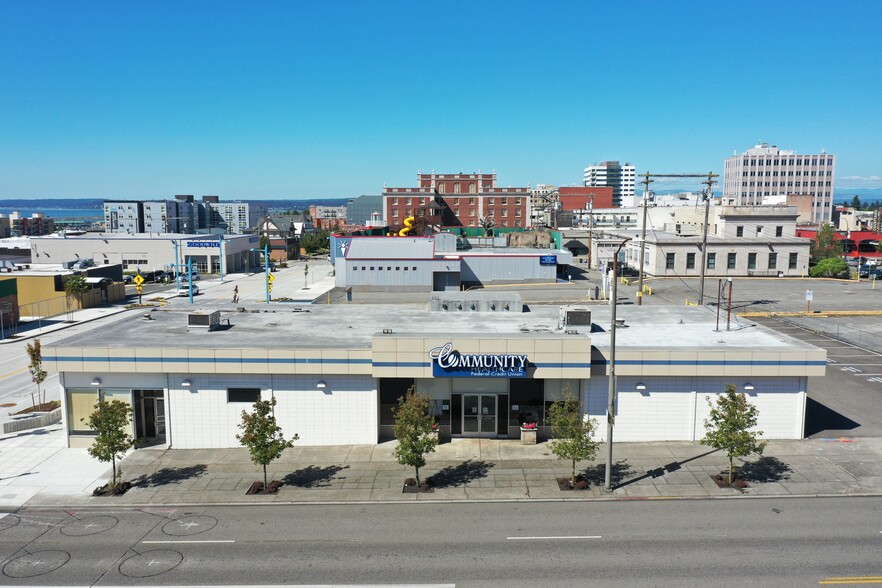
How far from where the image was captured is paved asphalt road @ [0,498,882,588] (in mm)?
18125

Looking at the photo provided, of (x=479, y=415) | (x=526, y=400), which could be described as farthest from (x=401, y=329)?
(x=526, y=400)

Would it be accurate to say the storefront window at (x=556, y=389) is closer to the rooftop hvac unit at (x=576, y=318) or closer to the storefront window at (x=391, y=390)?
the rooftop hvac unit at (x=576, y=318)

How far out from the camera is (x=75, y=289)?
68.5m

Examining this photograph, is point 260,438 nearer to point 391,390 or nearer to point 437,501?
point 437,501

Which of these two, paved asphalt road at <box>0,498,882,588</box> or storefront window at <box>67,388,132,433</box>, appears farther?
storefront window at <box>67,388,132,433</box>

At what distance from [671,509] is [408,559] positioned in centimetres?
957

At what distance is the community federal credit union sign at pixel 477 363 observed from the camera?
2770 cm

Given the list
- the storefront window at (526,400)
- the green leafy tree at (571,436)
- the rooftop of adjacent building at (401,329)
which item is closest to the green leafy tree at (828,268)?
the rooftop of adjacent building at (401,329)

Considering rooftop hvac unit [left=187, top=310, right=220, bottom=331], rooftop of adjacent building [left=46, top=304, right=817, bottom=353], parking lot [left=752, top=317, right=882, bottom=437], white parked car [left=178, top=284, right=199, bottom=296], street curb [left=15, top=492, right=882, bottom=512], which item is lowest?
street curb [left=15, top=492, right=882, bottom=512]

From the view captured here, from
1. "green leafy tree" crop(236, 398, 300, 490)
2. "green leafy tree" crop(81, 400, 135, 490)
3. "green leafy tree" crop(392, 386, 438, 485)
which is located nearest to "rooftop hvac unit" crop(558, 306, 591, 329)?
"green leafy tree" crop(392, 386, 438, 485)

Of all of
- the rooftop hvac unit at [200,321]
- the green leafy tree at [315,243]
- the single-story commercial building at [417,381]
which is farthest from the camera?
the green leafy tree at [315,243]

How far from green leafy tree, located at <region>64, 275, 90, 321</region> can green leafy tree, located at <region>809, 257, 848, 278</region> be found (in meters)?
92.7

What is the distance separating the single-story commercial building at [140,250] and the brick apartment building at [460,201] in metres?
44.0

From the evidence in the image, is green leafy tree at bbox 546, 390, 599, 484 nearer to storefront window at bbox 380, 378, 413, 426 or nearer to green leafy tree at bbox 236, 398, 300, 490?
storefront window at bbox 380, 378, 413, 426
